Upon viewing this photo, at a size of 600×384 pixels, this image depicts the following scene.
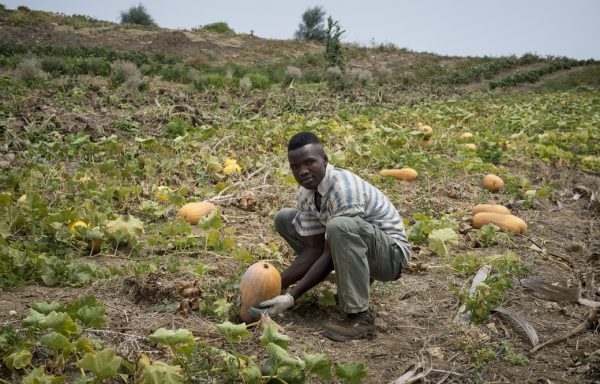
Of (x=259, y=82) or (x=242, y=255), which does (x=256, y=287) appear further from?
(x=259, y=82)

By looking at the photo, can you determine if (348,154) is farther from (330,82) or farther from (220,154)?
(330,82)

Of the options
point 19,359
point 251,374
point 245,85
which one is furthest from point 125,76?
point 251,374

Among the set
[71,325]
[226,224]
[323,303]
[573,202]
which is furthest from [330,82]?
[71,325]

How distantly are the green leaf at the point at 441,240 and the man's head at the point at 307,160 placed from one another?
158 centimetres

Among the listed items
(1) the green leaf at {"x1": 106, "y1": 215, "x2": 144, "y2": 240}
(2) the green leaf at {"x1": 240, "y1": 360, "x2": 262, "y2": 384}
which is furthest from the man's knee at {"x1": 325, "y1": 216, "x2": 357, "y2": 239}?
(1) the green leaf at {"x1": 106, "y1": 215, "x2": 144, "y2": 240}

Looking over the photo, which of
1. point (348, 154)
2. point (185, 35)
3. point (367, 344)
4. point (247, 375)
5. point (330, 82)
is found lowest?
point (367, 344)

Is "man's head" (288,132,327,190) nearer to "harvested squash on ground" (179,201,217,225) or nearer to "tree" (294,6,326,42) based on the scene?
"harvested squash on ground" (179,201,217,225)

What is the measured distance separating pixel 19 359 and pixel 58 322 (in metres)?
0.20

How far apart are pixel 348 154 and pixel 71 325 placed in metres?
4.99

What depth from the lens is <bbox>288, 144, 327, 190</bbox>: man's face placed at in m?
3.17

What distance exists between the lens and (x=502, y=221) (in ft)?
16.4

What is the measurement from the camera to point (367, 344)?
3.11m

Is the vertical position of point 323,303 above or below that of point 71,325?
below

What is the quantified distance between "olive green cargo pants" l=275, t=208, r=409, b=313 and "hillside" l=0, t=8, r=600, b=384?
26 cm
